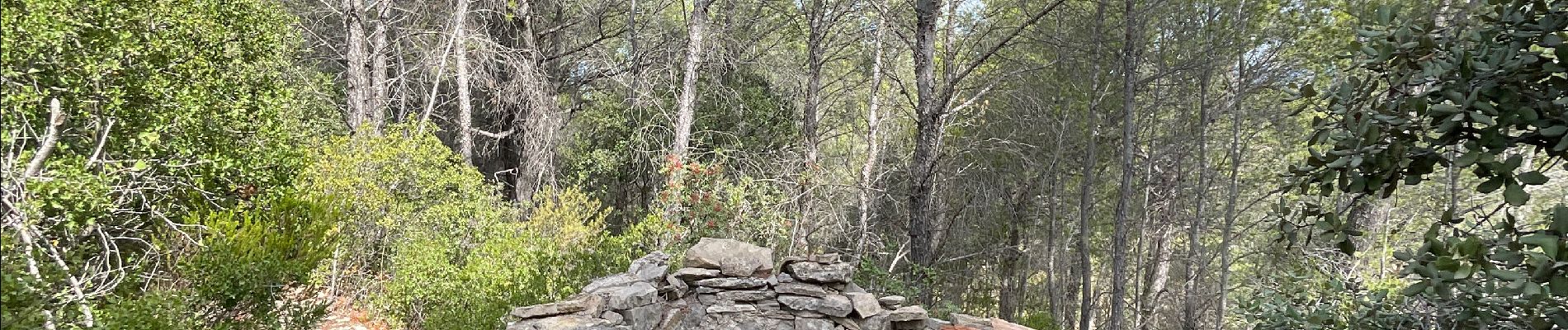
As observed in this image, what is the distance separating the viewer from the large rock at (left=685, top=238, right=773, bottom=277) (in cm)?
566

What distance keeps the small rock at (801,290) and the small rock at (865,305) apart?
22 cm

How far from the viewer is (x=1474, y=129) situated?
1916 mm

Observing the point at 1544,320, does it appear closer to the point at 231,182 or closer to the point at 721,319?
the point at 721,319

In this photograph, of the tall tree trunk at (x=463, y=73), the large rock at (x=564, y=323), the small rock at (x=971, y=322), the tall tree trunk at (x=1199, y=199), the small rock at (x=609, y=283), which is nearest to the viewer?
the large rock at (x=564, y=323)

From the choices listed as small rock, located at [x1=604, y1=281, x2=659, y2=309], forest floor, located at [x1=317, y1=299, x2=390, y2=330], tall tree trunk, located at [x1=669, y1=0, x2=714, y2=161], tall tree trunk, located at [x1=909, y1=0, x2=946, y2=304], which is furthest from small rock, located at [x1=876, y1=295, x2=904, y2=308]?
forest floor, located at [x1=317, y1=299, x2=390, y2=330]

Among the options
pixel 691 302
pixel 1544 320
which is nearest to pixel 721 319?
pixel 691 302

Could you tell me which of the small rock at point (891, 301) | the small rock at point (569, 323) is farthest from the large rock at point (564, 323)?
the small rock at point (891, 301)

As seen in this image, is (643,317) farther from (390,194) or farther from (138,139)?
(390,194)

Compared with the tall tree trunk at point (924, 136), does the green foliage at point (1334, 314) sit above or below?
below

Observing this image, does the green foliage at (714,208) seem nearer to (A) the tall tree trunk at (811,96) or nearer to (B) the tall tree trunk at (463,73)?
(A) the tall tree trunk at (811,96)

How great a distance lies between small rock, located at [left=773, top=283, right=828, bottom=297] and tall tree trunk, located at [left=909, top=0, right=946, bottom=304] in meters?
1.55

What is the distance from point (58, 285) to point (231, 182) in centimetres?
122

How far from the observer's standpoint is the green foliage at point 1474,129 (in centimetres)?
173

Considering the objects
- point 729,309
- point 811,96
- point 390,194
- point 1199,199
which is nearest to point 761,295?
point 729,309
